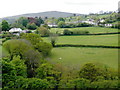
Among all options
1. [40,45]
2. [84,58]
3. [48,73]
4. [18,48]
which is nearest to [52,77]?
[48,73]

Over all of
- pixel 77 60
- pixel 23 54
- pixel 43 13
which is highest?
pixel 43 13

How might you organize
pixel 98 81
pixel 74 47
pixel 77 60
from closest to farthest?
pixel 98 81
pixel 77 60
pixel 74 47

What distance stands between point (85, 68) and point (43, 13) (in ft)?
387

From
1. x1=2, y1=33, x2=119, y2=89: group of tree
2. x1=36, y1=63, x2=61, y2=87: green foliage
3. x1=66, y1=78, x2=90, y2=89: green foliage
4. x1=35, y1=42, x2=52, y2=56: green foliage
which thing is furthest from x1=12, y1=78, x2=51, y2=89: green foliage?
x1=35, y1=42, x2=52, y2=56: green foliage

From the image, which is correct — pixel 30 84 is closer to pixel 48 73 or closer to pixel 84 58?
pixel 48 73

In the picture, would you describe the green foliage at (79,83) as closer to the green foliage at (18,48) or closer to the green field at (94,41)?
the green foliage at (18,48)

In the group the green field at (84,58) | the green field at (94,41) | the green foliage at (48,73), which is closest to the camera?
the green foliage at (48,73)

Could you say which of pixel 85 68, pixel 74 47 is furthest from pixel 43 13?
pixel 85 68

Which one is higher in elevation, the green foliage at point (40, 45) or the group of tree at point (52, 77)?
the green foliage at point (40, 45)

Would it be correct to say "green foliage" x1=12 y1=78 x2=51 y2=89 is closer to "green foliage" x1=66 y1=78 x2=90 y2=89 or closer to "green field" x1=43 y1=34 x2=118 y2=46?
"green foliage" x1=66 y1=78 x2=90 y2=89

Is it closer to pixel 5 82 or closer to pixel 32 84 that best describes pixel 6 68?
pixel 5 82

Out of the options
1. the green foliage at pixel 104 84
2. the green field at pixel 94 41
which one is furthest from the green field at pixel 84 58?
the green field at pixel 94 41

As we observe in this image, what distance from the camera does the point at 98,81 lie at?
1283 centimetres

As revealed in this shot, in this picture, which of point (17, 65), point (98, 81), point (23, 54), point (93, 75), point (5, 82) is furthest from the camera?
point (23, 54)
